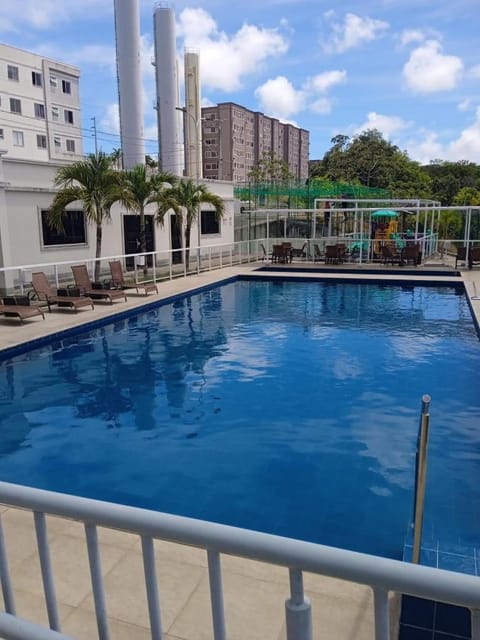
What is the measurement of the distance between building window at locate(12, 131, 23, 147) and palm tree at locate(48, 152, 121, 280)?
28.6m

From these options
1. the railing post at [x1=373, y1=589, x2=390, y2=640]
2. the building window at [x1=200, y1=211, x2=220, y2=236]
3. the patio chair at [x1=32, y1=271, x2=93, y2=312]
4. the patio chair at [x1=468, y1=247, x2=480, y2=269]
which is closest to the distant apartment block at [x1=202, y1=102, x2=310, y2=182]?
the building window at [x1=200, y1=211, x2=220, y2=236]

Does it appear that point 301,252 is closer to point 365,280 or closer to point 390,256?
point 390,256

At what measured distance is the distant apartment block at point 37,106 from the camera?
37844 mm

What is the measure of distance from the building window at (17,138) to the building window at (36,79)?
3829 millimetres

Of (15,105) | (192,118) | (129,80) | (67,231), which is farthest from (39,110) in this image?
(67,231)

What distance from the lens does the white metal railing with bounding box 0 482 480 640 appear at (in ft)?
3.80

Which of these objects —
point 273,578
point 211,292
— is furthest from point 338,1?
point 273,578

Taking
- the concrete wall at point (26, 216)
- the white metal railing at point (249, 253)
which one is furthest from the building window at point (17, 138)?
the concrete wall at point (26, 216)

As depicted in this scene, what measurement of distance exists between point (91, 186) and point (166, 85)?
24070 millimetres

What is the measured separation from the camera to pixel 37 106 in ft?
131

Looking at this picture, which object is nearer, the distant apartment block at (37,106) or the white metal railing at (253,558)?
the white metal railing at (253,558)

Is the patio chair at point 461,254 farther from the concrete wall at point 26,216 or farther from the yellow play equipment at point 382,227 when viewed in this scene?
the concrete wall at point 26,216

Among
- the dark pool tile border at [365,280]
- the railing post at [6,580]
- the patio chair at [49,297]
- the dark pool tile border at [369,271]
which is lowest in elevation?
the dark pool tile border at [365,280]

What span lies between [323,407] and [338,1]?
915 centimetres
